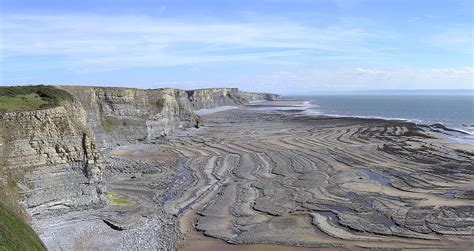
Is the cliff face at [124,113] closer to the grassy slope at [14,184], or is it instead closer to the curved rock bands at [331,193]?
the curved rock bands at [331,193]

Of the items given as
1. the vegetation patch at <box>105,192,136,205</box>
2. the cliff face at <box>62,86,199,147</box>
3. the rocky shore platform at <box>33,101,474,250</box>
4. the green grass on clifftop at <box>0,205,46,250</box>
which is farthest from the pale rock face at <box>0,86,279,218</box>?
the cliff face at <box>62,86,199,147</box>

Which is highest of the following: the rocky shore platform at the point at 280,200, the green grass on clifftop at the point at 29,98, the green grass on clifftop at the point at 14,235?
the green grass on clifftop at the point at 29,98

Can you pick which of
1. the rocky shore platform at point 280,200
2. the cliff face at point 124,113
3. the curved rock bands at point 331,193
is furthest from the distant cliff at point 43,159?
the cliff face at point 124,113

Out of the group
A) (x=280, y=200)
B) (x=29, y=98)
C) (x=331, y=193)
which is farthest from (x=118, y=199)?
(x=331, y=193)

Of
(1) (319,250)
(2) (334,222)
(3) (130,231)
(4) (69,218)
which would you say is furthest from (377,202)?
(4) (69,218)

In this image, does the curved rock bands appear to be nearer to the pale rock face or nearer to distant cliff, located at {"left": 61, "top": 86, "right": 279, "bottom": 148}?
distant cliff, located at {"left": 61, "top": 86, "right": 279, "bottom": 148}
